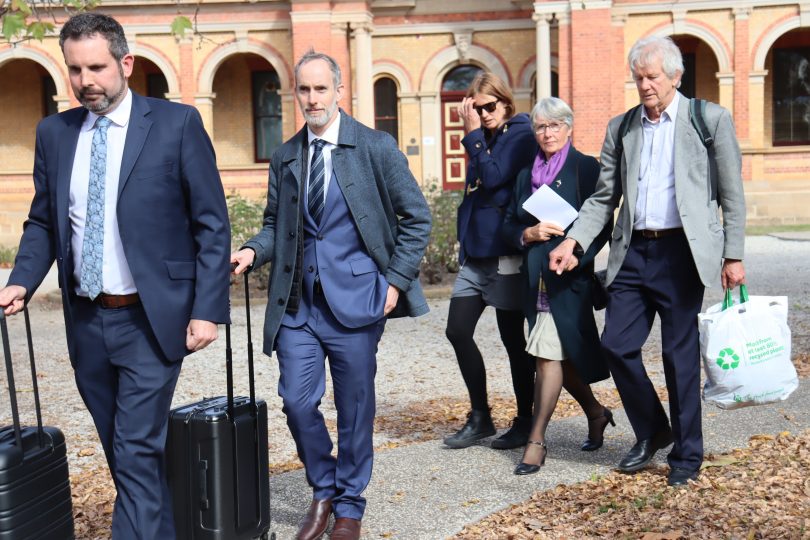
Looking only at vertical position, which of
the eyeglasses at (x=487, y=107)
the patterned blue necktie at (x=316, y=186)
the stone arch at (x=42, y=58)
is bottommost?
the patterned blue necktie at (x=316, y=186)

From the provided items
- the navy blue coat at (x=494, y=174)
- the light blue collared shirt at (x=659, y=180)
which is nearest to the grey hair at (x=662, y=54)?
the light blue collared shirt at (x=659, y=180)

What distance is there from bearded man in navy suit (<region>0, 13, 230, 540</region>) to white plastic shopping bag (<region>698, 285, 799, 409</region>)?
223 cm

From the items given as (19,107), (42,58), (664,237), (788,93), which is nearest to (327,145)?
(664,237)

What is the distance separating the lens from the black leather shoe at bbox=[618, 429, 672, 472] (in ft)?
16.0

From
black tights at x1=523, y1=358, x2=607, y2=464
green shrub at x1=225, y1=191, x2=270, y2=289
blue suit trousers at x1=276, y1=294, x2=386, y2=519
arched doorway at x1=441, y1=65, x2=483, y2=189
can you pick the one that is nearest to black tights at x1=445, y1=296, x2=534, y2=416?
black tights at x1=523, y1=358, x2=607, y2=464

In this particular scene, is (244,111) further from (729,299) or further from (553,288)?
(729,299)

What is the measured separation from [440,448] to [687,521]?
5.55 ft

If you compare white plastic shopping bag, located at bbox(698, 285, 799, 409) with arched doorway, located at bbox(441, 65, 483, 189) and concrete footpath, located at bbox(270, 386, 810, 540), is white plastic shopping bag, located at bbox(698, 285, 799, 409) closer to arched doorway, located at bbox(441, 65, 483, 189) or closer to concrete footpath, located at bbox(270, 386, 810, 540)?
concrete footpath, located at bbox(270, 386, 810, 540)

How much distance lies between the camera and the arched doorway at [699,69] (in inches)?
971

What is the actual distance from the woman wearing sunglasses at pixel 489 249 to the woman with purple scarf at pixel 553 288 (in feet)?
0.59

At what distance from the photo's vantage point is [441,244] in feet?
44.0

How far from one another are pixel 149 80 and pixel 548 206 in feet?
76.9

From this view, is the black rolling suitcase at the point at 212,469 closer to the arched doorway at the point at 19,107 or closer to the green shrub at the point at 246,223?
the green shrub at the point at 246,223

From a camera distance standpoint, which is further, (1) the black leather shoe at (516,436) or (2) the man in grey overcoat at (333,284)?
(1) the black leather shoe at (516,436)
